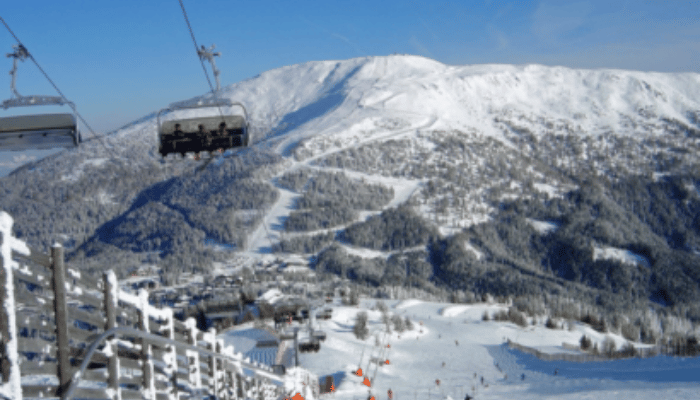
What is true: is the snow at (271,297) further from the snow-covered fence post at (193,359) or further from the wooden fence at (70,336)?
the wooden fence at (70,336)

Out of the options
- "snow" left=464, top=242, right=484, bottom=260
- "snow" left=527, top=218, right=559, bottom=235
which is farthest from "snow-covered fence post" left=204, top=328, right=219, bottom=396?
"snow" left=527, top=218, right=559, bottom=235

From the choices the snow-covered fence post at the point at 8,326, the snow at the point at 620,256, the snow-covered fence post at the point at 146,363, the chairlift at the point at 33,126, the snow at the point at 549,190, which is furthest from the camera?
the snow at the point at 549,190

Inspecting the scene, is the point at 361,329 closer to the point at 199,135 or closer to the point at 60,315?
the point at 199,135

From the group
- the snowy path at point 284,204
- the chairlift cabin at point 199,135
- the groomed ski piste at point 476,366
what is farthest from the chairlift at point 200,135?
the snowy path at point 284,204

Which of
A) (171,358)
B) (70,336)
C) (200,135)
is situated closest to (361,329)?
(200,135)

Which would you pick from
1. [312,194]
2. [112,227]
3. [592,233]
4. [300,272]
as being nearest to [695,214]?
[592,233]
